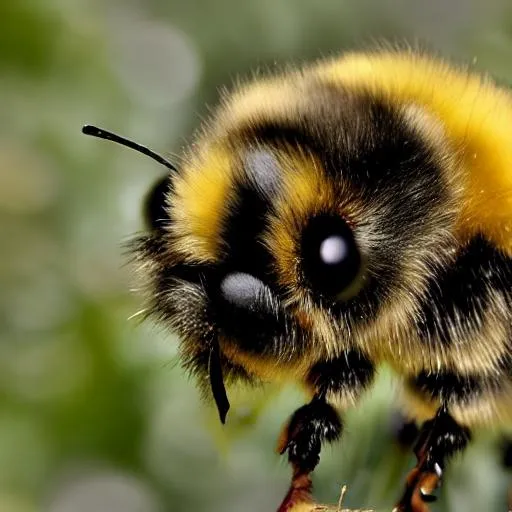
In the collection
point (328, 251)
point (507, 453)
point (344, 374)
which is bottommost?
point (507, 453)

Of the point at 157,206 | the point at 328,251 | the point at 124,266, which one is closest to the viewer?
the point at 328,251

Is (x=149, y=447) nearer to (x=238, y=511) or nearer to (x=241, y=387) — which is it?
(x=238, y=511)

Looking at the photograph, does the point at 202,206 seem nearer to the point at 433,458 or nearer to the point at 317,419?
the point at 317,419

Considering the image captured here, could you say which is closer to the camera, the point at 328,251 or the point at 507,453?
the point at 328,251

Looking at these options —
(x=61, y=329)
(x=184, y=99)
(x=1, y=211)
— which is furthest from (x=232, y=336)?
(x=184, y=99)

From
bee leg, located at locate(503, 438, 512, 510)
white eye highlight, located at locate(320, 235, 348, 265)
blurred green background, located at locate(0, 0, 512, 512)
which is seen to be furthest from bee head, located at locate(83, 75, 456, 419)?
bee leg, located at locate(503, 438, 512, 510)

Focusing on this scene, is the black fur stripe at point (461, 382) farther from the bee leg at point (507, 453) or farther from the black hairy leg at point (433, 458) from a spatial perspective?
the bee leg at point (507, 453)

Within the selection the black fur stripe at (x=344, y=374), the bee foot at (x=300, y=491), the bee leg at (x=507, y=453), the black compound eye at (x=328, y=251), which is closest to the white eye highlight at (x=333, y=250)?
the black compound eye at (x=328, y=251)

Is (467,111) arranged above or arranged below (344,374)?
above

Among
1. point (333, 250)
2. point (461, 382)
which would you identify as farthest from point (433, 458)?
point (333, 250)

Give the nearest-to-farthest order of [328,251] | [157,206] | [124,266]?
[328,251] → [157,206] → [124,266]
